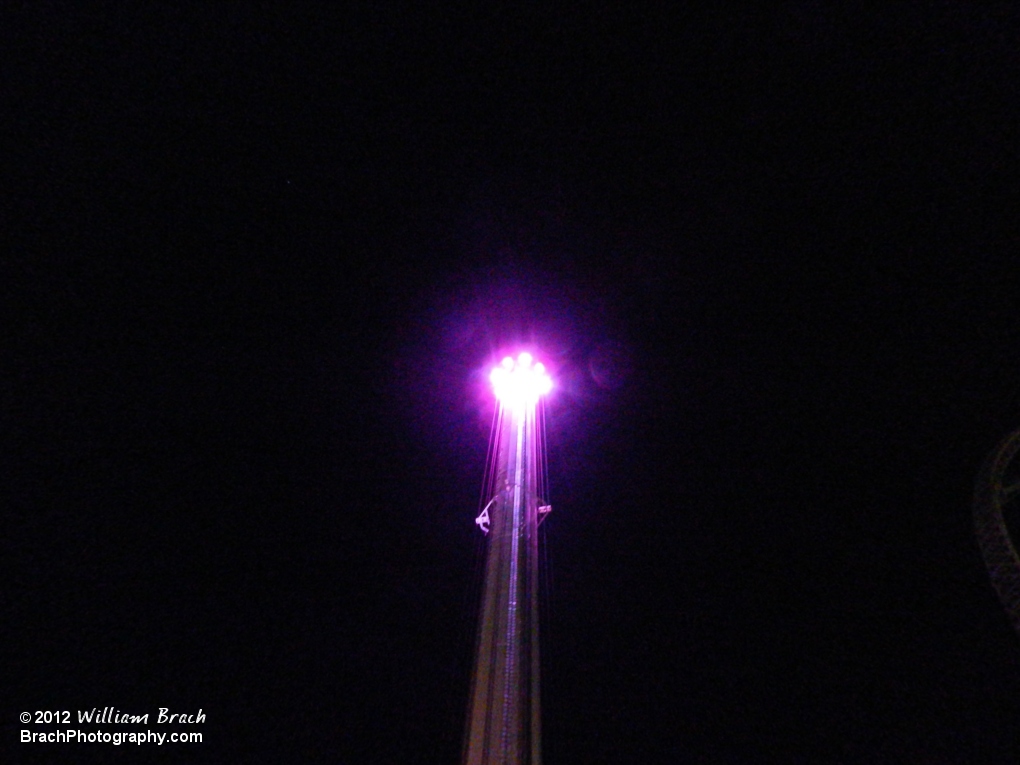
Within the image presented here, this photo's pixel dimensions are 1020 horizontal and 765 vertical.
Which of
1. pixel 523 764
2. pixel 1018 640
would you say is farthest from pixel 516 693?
pixel 1018 640

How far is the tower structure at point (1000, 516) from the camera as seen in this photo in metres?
6.43

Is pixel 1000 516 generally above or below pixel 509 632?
above

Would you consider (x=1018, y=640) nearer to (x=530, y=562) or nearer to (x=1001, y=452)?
(x=1001, y=452)

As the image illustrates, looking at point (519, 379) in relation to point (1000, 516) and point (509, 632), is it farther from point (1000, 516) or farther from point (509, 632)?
point (1000, 516)

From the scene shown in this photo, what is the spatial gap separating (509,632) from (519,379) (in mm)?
6332

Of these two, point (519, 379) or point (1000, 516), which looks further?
point (519, 379)

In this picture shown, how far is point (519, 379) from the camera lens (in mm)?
10406

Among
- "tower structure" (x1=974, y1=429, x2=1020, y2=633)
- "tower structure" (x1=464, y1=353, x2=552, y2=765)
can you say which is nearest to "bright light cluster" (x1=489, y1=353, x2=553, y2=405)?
"tower structure" (x1=464, y1=353, x2=552, y2=765)

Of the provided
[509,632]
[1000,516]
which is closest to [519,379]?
[509,632]

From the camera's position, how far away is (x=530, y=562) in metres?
5.38

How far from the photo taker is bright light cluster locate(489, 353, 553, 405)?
33.5ft

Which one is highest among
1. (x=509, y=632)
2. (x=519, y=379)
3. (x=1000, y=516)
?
(x=519, y=379)

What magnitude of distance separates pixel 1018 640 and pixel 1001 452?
249 centimetres

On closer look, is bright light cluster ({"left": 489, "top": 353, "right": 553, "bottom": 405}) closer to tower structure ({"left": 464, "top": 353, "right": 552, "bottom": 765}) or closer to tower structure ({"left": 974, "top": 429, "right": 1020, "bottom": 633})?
tower structure ({"left": 464, "top": 353, "right": 552, "bottom": 765})
